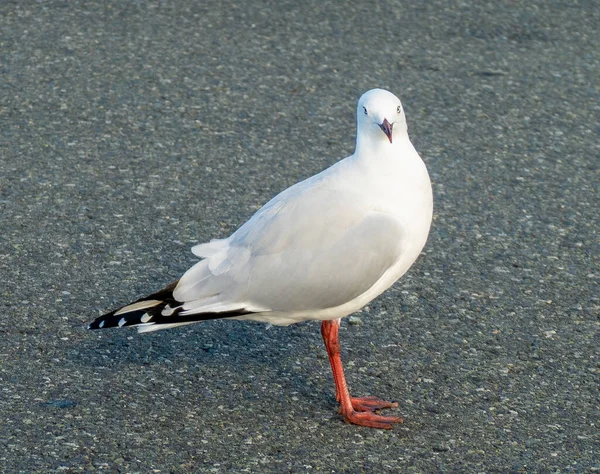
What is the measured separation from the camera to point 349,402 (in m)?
4.07

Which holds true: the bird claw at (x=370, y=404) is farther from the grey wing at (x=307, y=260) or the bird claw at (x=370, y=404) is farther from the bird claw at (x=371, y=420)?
the grey wing at (x=307, y=260)

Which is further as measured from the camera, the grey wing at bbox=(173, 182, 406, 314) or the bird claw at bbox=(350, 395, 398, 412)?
the bird claw at bbox=(350, 395, 398, 412)

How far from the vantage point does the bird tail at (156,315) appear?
399 centimetres

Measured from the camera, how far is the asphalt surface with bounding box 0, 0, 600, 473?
156 inches

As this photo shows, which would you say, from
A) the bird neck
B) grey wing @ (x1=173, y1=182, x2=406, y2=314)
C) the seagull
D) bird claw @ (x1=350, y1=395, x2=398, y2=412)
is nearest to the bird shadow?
bird claw @ (x1=350, y1=395, x2=398, y2=412)

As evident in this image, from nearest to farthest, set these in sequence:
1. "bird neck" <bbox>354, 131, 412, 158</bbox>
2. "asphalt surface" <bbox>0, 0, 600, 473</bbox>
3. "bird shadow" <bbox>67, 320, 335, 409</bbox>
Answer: "asphalt surface" <bbox>0, 0, 600, 473</bbox>, "bird neck" <bbox>354, 131, 412, 158</bbox>, "bird shadow" <bbox>67, 320, 335, 409</bbox>

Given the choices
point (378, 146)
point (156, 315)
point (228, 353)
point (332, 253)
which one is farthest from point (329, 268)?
point (228, 353)

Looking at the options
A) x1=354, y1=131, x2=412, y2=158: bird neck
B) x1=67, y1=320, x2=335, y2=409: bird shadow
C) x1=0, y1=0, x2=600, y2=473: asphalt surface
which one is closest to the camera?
x1=0, y1=0, x2=600, y2=473: asphalt surface

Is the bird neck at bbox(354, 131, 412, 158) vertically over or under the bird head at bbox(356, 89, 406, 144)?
Answer: under

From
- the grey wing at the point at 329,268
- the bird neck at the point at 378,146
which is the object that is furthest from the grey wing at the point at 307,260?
the bird neck at the point at 378,146

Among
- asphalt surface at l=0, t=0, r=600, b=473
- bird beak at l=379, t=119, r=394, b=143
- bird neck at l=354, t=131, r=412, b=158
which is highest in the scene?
bird beak at l=379, t=119, r=394, b=143

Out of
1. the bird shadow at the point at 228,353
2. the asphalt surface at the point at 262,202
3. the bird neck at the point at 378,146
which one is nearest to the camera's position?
the asphalt surface at the point at 262,202

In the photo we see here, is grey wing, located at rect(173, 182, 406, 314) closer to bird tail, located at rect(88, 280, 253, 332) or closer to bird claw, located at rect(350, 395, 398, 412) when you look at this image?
bird tail, located at rect(88, 280, 253, 332)

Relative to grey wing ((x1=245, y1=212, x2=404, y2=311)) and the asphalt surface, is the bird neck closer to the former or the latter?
grey wing ((x1=245, y1=212, x2=404, y2=311))
